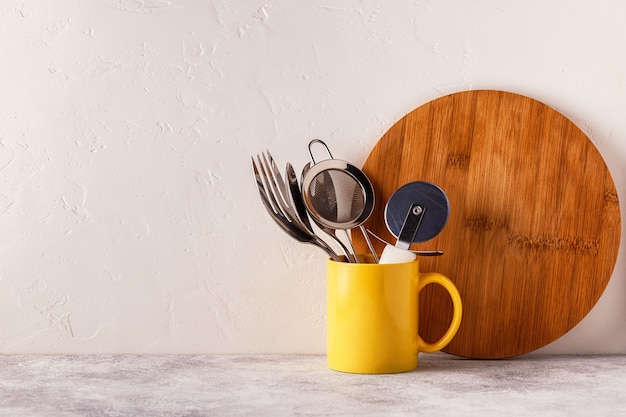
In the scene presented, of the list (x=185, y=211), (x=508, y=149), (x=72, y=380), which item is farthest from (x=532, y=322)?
(x=72, y=380)

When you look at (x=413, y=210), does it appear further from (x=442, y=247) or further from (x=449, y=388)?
(x=449, y=388)

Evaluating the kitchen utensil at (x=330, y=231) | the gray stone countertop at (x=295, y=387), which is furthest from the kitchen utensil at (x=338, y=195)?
the gray stone countertop at (x=295, y=387)

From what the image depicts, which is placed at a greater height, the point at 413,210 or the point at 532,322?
the point at 413,210

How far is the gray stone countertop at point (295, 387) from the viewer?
81 centimetres

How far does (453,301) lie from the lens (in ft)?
3.20

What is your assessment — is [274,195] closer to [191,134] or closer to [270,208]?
[270,208]

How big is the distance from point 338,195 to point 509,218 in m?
0.26

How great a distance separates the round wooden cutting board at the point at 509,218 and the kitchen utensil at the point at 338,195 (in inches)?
1.5

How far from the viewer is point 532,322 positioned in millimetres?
1044

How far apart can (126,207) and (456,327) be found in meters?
0.50

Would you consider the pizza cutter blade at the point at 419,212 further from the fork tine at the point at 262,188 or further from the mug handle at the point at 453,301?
the fork tine at the point at 262,188

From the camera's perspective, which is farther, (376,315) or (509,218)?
(509,218)

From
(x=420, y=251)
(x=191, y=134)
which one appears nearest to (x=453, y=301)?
(x=420, y=251)

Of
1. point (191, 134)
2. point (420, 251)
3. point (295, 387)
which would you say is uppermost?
point (191, 134)
